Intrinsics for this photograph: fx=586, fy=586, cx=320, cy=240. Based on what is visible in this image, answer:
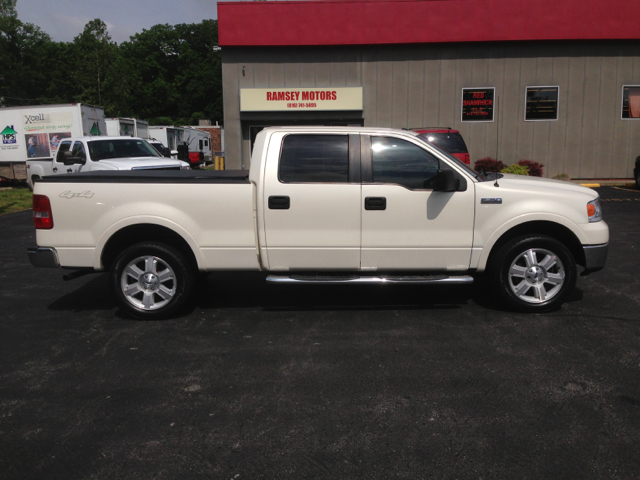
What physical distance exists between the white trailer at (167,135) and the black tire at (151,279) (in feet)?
105

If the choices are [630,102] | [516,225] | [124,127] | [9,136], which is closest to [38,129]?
[9,136]

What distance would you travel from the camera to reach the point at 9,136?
23641 millimetres

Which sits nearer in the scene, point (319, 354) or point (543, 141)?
point (319, 354)

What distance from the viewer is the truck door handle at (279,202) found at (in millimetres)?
5879

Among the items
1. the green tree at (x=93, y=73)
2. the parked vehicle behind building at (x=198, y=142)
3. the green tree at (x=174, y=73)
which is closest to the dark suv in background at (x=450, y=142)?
the parked vehicle behind building at (x=198, y=142)

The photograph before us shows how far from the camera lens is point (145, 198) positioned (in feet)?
19.4

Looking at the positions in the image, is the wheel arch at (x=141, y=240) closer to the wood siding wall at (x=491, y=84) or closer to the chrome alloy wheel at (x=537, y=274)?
the chrome alloy wheel at (x=537, y=274)

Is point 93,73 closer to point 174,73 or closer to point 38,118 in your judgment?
point 38,118

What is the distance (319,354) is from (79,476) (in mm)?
2263

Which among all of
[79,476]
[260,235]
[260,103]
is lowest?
[79,476]

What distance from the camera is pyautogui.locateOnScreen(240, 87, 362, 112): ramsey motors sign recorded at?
71.2ft

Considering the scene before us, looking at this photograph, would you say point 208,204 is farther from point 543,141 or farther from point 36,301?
point 543,141

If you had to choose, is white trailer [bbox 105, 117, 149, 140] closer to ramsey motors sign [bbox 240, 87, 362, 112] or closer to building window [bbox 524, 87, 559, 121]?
ramsey motors sign [bbox 240, 87, 362, 112]

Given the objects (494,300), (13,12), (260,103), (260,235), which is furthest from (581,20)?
(13,12)
